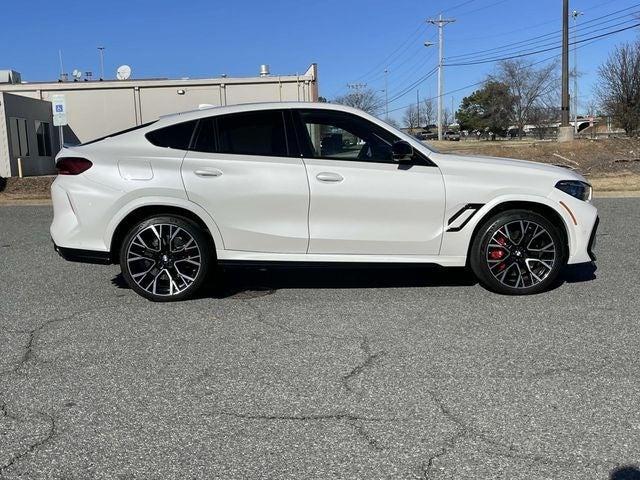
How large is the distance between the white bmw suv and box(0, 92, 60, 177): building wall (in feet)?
67.1

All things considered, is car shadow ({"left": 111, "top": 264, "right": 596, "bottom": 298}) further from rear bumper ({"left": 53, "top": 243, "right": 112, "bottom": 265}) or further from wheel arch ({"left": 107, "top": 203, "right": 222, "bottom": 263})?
rear bumper ({"left": 53, "top": 243, "right": 112, "bottom": 265})

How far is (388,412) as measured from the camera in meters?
3.50

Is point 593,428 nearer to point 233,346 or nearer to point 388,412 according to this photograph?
point 388,412

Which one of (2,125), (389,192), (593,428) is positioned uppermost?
(2,125)

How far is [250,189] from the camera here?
5594 millimetres

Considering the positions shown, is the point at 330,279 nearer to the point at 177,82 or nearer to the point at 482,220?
the point at 482,220

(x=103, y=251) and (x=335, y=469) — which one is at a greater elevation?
(x=103, y=251)

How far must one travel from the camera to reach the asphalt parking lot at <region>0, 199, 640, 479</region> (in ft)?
9.91

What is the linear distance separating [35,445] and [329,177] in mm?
3297

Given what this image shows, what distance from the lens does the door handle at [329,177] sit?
561 cm

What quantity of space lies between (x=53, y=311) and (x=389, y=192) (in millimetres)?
3203

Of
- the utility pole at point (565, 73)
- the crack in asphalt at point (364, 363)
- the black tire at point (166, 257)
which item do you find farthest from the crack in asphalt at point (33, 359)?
the utility pole at point (565, 73)

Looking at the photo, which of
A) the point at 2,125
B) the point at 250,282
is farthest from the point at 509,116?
the point at 250,282

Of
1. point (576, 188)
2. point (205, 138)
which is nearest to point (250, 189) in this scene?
point (205, 138)
